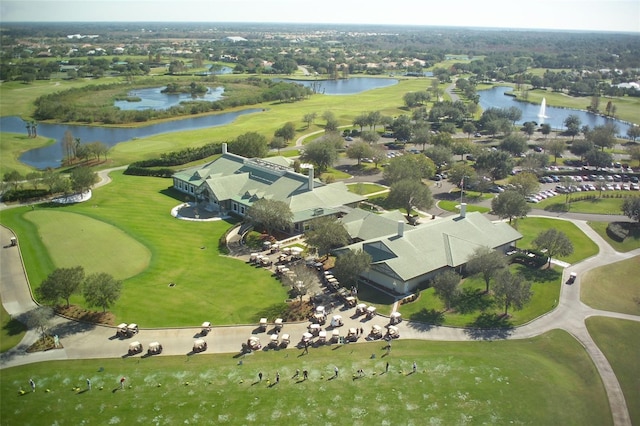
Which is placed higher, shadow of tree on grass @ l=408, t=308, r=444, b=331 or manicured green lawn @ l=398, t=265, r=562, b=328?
manicured green lawn @ l=398, t=265, r=562, b=328

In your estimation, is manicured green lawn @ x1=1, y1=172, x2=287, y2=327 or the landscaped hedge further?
the landscaped hedge

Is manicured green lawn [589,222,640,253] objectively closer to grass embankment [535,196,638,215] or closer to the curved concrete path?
grass embankment [535,196,638,215]

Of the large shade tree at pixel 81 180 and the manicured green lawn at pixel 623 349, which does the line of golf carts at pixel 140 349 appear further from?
the large shade tree at pixel 81 180

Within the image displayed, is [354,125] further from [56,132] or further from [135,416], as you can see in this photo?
[135,416]

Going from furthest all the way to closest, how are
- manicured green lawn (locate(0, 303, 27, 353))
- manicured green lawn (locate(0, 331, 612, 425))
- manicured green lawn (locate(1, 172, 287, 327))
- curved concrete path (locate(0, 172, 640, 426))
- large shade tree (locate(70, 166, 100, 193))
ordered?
large shade tree (locate(70, 166, 100, 193)) < manicured green lawn (locate(1, 172, 287, 327)) < manicured green lawn (locate(0, 303, 27, 353)) < curved concrete path (locate(0, 172, 640, 426)) < manicured green lawn (locate(0, 331, 612, 425))

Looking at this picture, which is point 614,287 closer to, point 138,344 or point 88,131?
point 138,344

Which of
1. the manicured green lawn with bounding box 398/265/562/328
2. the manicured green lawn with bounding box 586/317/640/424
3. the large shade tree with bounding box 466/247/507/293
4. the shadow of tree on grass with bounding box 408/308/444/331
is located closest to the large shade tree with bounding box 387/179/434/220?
the manicured green lawn with bounding box 398/265/562/328

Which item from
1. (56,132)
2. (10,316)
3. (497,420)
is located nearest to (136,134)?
(56,132)

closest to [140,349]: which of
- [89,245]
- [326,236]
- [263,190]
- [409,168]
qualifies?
[326,236]
